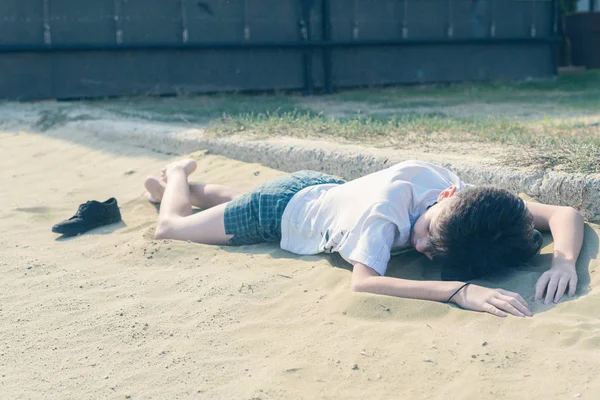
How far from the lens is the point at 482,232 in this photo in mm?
3088

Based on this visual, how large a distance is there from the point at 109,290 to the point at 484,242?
165 centimetres

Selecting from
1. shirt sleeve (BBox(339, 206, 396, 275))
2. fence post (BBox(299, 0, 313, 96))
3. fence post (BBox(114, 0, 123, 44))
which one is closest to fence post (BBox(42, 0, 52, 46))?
fence post (BBox(114, 0, 123, 44))

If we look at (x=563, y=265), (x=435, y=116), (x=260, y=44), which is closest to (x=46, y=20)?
(x=260, y=44)

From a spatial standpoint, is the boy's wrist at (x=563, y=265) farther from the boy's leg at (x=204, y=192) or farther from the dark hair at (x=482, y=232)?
the boy's leg at (x=204, y=192)

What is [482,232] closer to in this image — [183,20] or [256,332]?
[256,332]

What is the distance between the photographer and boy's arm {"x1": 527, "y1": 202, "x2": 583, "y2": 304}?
10.2ft

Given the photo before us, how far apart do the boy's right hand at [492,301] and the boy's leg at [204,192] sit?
6.31 ft

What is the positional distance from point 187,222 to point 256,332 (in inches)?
51.4

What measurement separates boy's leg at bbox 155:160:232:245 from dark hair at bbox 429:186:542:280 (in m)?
1.30

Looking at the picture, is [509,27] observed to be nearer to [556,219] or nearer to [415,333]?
[556,219]

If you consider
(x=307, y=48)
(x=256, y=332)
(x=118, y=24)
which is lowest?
(x=256, y=332)

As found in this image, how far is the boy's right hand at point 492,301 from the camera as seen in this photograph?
295 cm

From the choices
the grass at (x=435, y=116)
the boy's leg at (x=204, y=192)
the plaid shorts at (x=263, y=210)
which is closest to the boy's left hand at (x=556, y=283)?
the grass at (x=435, y=116)

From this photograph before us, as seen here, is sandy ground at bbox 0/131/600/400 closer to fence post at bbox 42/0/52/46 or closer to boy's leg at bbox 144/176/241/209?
boy's leg at bbox 144/176/241/209
